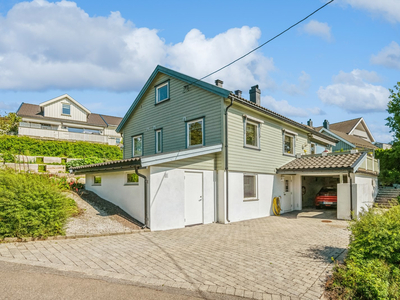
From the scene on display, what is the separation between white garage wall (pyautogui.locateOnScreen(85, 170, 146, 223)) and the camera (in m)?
10.9

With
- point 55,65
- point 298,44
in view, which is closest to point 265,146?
point 298,44

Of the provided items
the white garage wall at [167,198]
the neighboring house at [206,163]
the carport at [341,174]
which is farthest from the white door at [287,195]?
the white garage wall at [167,198]

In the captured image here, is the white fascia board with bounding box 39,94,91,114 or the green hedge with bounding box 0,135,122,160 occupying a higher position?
the white fascia board with bounding box 39,94,91,114

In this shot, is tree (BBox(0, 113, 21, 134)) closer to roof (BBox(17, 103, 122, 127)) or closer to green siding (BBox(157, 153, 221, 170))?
roof (BBox(17, 103, 122, 127))

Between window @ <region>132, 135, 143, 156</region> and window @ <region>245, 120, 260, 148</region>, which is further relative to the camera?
window @ <region>132, 135, 143, 156</region>

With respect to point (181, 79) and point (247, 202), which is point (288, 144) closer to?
point (247, 202)

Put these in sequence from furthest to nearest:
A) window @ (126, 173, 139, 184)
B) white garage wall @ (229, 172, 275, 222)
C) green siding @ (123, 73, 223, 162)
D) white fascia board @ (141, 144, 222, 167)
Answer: green siding @ (123, 73, 223, 162) < white garage wall @ (229, 172, 275, 222) < window @ (126, 173, 139, 184) < white fascia board @ (141, 144, 222, 167)

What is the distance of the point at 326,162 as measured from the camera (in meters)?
14.8

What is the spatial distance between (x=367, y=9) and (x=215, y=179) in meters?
8.28

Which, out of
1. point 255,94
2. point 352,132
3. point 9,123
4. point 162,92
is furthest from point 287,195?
point 9,123

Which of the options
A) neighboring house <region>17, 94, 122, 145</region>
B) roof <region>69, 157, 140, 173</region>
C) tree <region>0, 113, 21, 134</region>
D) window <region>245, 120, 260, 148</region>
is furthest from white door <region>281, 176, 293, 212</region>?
tree <region>0, 113, 21, 134</region>

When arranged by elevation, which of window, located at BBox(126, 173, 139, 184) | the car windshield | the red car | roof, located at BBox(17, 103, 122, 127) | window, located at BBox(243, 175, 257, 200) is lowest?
the red car

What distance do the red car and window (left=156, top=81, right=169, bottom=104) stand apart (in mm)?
11100

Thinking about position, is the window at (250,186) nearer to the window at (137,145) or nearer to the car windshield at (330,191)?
the car windshield at (330,191)
